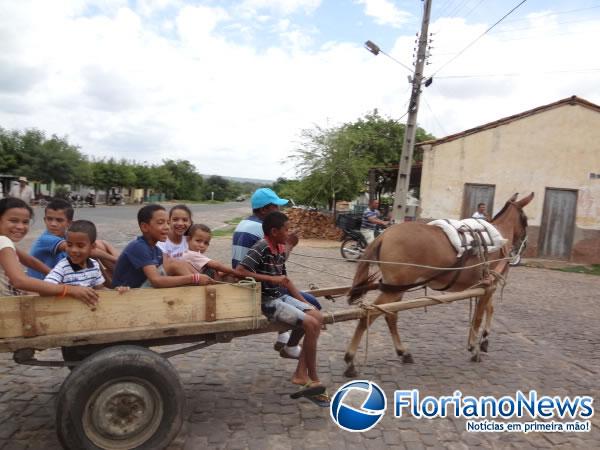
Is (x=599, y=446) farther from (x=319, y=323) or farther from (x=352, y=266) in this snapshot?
(x=352, y=266)

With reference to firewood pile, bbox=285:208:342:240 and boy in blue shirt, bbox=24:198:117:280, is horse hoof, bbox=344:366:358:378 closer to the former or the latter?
boy in blue shirt, bbox=24:198:117:280

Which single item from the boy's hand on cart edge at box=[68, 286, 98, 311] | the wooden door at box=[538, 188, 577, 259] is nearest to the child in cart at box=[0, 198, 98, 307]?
the boy's hand on cart edge at box=[68, 286, 98, 311]

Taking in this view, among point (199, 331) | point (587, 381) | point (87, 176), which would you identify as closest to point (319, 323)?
point (199, 331)

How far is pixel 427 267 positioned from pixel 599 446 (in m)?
1.86

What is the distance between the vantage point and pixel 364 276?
453cm

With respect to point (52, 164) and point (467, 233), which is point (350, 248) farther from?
point (52, 164)

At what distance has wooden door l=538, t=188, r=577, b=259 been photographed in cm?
1341

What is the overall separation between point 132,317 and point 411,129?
12.0 metres

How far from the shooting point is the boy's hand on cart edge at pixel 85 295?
8.11 feet

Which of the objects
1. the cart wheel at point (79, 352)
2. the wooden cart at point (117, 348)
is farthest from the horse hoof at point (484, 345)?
the cart wheel at point (79, 352)

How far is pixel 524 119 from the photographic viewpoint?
1351 cm

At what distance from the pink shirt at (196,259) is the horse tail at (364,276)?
1688 mm

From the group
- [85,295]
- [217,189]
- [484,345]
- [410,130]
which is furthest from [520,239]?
[217,189]

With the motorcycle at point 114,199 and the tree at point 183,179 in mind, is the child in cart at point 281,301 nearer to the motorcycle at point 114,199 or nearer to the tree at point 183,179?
the motorcycle at point 114,199
